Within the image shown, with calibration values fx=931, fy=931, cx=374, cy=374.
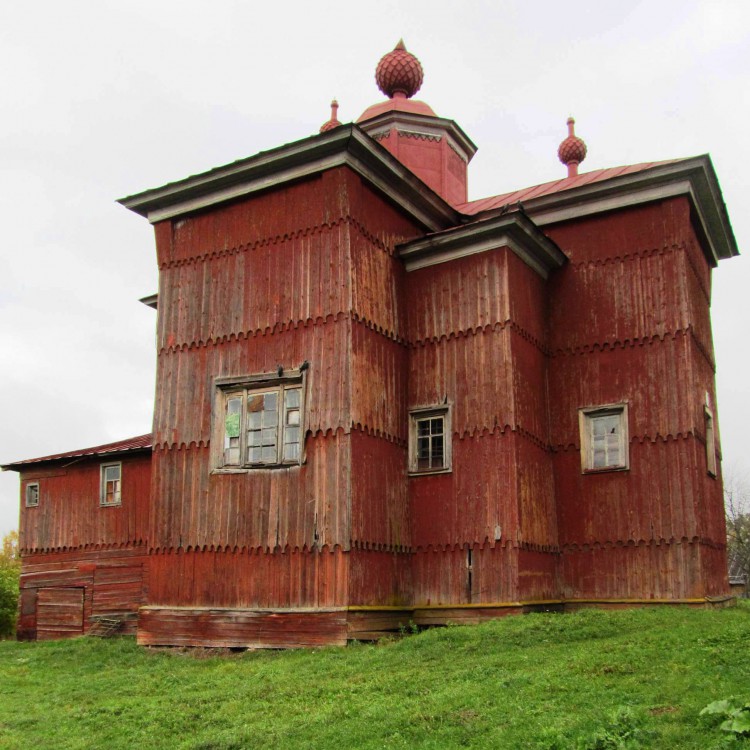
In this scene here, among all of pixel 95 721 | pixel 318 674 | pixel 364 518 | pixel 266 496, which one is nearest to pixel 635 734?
pixel 318 674

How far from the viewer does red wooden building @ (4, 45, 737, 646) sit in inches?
654

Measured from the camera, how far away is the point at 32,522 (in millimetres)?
24922

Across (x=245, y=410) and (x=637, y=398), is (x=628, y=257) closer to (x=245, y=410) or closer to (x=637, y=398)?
(x=637, y=398)

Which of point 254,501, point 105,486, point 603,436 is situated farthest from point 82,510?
point 603,436

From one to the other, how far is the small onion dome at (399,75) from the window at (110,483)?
40.1 feet

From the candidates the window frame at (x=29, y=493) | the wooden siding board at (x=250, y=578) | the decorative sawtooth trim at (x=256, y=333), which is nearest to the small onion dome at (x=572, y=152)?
the decorative sawtooth trim at (x=256, y=333)

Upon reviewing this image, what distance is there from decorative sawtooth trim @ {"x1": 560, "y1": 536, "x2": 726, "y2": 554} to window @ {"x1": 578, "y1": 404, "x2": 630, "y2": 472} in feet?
4.60

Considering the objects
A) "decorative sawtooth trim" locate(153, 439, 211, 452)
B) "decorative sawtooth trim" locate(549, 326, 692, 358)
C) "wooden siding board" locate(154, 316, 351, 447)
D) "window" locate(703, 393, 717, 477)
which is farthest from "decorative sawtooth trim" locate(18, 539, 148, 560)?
"window" locate(703, 393, 717, 477)

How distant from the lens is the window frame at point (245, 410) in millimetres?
16828

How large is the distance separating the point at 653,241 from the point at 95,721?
13.2m

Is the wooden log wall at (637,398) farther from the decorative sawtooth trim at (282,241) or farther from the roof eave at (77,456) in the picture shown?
the roof eave at (77,456)

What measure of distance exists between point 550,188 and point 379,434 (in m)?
7.49

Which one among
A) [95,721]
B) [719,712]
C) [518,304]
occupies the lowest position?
[95,721]

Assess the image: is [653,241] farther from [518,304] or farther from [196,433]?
[196,433]
